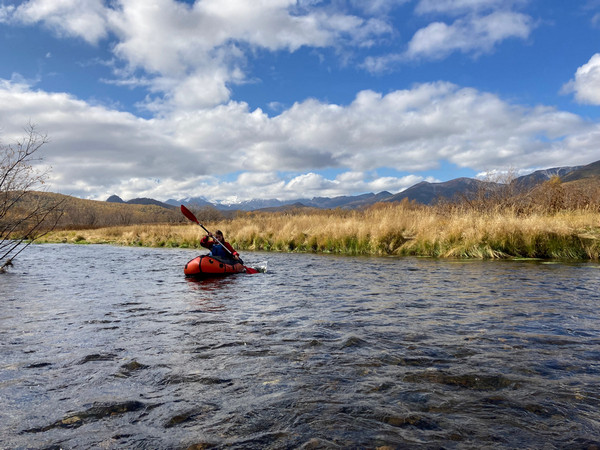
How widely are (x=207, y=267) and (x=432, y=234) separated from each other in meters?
10.5

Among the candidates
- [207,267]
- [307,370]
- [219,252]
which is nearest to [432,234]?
[219,252]

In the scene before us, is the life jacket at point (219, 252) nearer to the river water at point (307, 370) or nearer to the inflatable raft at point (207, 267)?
the inflatable raft at point (207, 267)

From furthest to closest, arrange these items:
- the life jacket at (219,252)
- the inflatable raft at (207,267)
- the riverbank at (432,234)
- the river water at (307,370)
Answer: the riverbank at (432,234)
the life jacket at (219,252)
the inflatable raft at (207,267)
the river water at (307,370)

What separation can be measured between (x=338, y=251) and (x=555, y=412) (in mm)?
18020

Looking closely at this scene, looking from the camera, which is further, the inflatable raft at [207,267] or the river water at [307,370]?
the inflatable raft at [207,267]

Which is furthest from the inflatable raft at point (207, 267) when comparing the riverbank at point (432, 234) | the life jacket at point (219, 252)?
the riverbank at point (432, 234)

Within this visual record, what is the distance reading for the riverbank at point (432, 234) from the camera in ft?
49.2

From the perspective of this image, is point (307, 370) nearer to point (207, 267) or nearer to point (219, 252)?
point (207, 267)

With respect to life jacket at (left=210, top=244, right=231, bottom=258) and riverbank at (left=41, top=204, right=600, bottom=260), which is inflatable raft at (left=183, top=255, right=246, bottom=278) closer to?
life jacket at (left=210, top=244, right=231, bottom=258)

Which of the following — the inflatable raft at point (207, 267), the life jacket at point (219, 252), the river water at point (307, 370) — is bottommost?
the river water at point (307, 370)

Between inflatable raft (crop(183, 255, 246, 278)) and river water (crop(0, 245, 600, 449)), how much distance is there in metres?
3.39

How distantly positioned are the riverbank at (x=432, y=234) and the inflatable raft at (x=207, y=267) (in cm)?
873

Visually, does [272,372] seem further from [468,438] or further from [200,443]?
[468,438]

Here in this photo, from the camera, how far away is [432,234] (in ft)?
58.4
